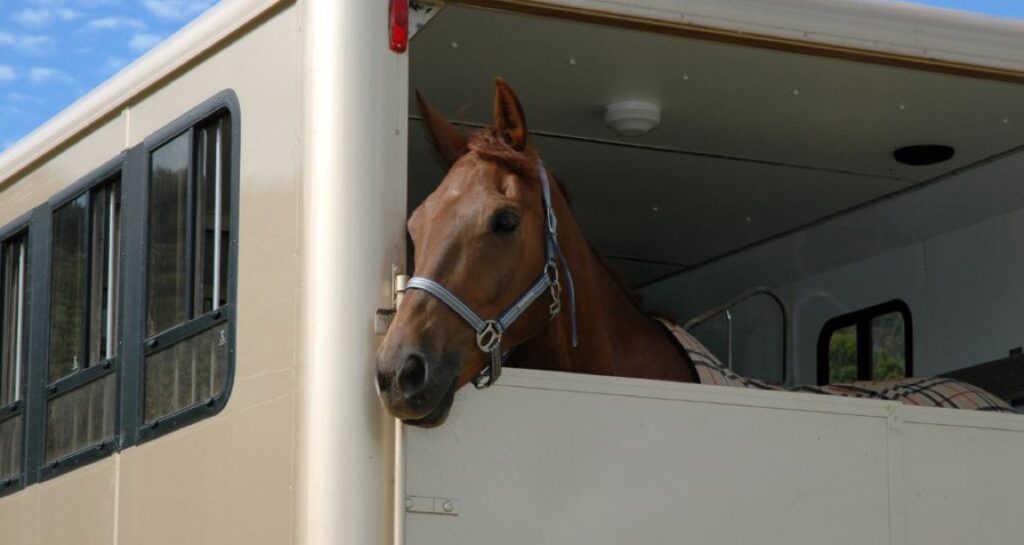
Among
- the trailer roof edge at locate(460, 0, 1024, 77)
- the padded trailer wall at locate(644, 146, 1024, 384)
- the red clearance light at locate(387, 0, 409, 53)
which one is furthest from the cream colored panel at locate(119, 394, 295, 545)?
the padded trailer wall at locate(644, 146, 1024, 384)

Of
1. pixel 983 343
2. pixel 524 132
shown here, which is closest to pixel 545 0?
pixel 524 132

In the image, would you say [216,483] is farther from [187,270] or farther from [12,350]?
[12,350]

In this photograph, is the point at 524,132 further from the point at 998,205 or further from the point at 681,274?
the point at 681,274

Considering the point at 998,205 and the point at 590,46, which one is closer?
the point at 590,46

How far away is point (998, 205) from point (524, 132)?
2909 mm

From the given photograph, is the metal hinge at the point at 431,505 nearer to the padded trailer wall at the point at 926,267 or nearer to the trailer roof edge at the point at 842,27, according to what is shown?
the trailer roof edge at the point at 842,27

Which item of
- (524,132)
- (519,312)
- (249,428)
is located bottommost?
(249,428)

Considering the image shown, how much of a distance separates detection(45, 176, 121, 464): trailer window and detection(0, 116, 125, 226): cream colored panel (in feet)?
0.33

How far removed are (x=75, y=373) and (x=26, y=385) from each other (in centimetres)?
48

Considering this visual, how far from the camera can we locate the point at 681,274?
865 cm

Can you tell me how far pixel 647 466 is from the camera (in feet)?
15.5

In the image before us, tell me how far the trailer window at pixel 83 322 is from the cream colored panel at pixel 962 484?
2.41 m

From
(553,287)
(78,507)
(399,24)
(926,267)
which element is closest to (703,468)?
(553,287)

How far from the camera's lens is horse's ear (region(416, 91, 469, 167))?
202 inches
